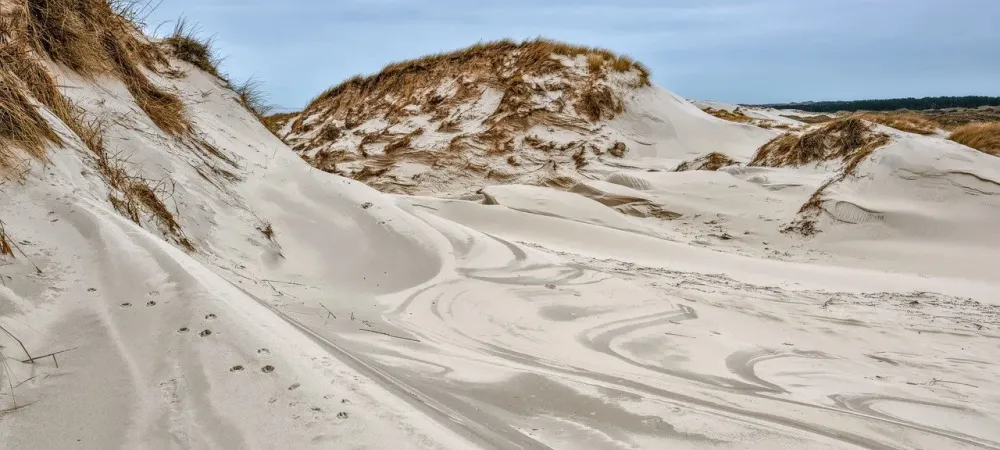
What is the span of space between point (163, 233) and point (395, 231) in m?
1.67

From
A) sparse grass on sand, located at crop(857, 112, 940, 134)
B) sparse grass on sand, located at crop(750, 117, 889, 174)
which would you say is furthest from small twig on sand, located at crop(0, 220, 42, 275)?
sparse grass on sand, located at crop(857, 112, 940, 134)

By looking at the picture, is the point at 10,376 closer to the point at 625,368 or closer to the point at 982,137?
the point at 625,368

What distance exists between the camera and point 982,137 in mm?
8883

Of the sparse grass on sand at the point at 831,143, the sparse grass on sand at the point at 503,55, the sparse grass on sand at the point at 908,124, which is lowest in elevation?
the sparse grass on sand at the point at 831,143

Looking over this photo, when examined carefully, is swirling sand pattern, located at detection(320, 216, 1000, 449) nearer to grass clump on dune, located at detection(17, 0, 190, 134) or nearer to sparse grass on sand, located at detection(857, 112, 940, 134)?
grass clump on dune, located at detection(17, 0, 190, 134)

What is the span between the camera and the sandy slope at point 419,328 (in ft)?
4.75

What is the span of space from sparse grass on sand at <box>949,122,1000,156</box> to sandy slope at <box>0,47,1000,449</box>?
3310 millimetres

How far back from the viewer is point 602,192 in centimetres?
858

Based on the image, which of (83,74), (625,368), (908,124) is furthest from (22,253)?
(908,124)

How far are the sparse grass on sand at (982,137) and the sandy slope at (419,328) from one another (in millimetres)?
3310

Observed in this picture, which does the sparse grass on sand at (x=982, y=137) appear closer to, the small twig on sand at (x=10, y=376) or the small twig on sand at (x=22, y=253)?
the small twig on sand at (x=22, y=253)

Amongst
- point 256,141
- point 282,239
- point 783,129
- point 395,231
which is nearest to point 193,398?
point 282,239

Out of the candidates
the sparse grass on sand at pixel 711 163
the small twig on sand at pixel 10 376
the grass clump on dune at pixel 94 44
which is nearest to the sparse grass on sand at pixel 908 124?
the sparse grass on sand at pixel 711 163

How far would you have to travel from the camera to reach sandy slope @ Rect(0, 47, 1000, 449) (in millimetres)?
1448
